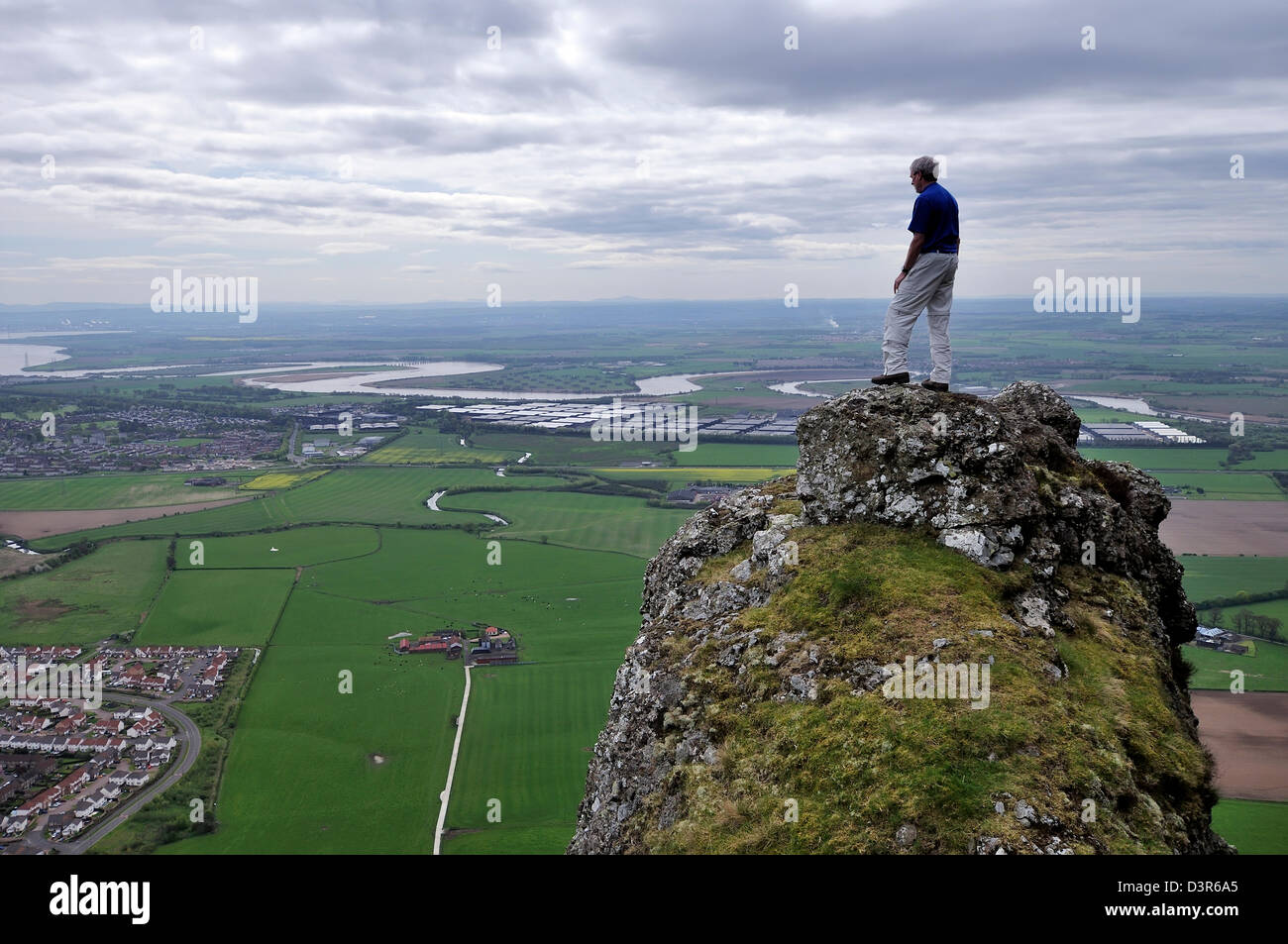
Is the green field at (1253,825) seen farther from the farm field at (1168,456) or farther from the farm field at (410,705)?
the farm field at (1168,456)

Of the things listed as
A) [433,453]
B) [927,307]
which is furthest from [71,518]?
[927,307]

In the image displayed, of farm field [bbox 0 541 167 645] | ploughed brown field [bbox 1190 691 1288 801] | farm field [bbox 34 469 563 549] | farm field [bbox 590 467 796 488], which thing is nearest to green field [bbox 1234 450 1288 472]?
farm field [bbox 590 467 796 488]

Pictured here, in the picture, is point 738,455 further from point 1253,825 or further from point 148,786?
point 148,786

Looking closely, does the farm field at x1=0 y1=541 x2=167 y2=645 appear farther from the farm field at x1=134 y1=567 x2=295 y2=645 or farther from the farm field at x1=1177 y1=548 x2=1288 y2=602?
the farm field at x1=1177 y1=548 x2=1288 y2=602

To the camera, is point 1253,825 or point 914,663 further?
point 1253,825
